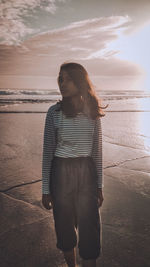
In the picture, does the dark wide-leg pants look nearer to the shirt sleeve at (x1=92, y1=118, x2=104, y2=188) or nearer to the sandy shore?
the shirt sleeve at (x1=92, y1=118, x2=104, y2=188)

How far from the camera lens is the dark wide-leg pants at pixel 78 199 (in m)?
1.99

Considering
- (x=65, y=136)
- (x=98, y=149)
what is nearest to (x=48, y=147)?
(x=65, y=136)

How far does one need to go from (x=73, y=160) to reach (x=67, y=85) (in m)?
0.62

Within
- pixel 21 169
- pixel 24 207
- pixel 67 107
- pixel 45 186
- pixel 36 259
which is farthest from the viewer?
pixel 21 169

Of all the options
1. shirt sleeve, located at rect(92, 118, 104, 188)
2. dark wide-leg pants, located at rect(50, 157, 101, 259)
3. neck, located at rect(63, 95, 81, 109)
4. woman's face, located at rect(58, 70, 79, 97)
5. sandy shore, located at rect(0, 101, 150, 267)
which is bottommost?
sandy shore, located at rect(0, 101, 150, 267)

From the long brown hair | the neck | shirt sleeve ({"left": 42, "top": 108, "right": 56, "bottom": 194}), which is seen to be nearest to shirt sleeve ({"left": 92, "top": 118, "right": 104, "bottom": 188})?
the long brown hair

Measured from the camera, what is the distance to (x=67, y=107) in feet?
6.37

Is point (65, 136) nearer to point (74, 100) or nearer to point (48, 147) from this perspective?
point (48, 147)

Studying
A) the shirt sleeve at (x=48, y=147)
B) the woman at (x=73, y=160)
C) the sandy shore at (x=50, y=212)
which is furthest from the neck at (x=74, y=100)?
the sandy shore at (x=50, y=212)

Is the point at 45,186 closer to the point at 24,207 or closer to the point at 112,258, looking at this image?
the point at 112,258

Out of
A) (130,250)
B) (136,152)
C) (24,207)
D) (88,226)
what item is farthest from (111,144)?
(88,226)

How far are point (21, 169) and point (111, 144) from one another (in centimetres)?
323

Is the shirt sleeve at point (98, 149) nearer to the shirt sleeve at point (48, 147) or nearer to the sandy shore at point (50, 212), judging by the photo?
the shirt sleeve at point (48, 147)

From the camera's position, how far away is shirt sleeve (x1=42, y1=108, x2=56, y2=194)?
6.59 feet
